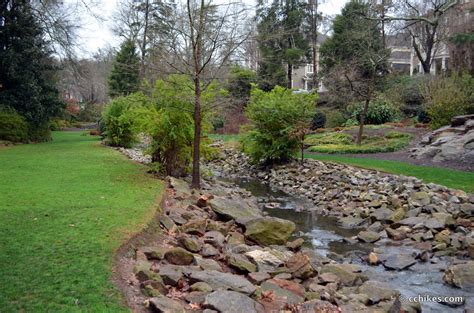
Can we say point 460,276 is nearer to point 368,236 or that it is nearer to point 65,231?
point 368,236

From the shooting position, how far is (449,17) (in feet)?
98.0

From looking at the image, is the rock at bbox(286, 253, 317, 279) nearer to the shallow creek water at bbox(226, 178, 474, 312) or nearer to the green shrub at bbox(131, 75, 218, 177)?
the shallow creek water at bbox(226, 178, 474, 312)

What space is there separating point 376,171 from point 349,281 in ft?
27.1

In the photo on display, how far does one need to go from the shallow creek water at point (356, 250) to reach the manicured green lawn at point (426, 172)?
3352mm

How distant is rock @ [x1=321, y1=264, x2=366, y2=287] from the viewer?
5.86 meters

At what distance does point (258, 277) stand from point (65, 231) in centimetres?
266

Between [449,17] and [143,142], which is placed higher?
[449,17]

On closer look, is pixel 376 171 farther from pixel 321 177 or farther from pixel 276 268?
pixel 276 268

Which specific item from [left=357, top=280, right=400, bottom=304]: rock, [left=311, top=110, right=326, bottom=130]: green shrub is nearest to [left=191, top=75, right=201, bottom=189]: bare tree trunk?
[left=357, top=280, right=400, bottom=304]: rock

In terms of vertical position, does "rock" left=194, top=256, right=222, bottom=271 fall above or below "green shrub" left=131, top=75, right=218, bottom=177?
below

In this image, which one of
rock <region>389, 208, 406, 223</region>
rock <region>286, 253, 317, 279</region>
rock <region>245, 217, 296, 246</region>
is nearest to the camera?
rock <region>286, 253, 317, 279</region>

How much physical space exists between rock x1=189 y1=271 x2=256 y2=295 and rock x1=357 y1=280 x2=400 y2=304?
161 cm

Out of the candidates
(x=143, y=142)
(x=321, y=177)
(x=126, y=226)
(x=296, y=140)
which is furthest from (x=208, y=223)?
(x=143, y=142)

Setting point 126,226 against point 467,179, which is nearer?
point 126,226
